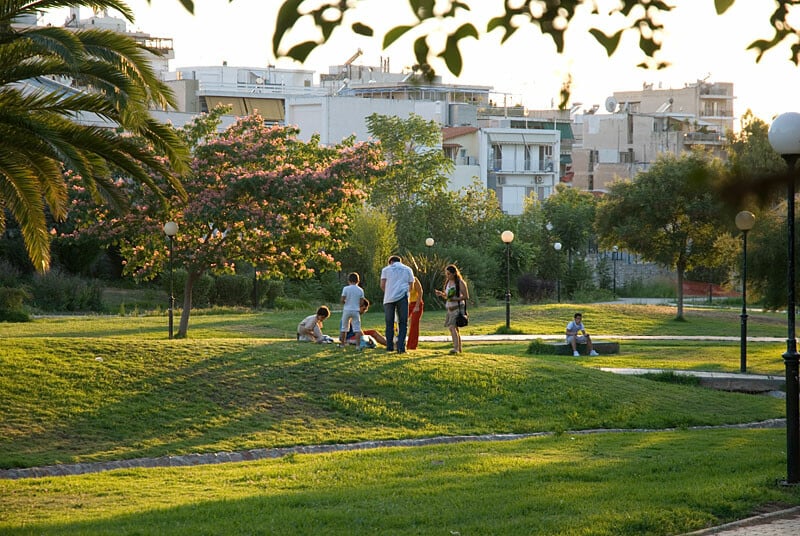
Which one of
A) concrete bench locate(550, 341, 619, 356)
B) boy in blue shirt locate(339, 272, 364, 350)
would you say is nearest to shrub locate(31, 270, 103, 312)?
concrete bench locate(550, 341, 619, 356)

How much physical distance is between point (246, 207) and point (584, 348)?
27.2 ft

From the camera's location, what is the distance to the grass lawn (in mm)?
8570

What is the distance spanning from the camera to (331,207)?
1000 inches

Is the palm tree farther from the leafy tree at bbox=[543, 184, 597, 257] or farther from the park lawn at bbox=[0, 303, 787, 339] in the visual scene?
the leafy tree at bbox=[543, 184, 597, 257]

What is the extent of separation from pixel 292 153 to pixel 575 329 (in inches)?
313

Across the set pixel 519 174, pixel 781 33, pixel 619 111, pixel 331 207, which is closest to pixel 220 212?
pixel 331 207

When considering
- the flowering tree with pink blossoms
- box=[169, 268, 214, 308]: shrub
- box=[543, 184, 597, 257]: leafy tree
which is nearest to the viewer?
the flowering tree with pink blossoms

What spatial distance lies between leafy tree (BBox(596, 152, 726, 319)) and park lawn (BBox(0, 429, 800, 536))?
28.1 metres

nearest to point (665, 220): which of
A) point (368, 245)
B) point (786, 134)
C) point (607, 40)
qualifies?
point (368, 245)

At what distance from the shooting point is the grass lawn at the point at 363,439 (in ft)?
28.1

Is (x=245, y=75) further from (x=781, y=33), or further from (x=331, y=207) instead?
(x=781, y=33)

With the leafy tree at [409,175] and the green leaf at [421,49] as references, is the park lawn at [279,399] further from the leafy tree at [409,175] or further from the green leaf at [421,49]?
the leafy tree at [409,175]

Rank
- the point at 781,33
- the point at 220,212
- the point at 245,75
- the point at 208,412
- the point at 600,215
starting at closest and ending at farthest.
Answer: the point at 781,33
the point at 208,412
the point at 220,212
the point at 600,215
the point at 245,75

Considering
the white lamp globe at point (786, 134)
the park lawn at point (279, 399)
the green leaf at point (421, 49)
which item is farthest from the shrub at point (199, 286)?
the green leaf at point (421, 49)
